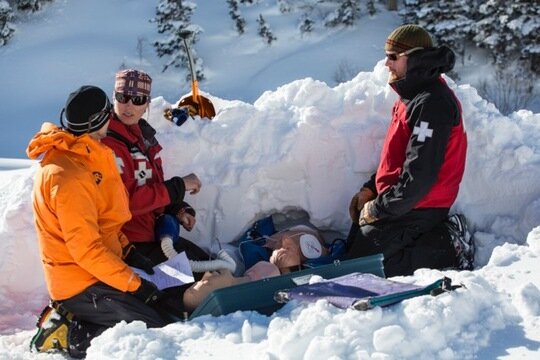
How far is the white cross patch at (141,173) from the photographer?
4.33 meters

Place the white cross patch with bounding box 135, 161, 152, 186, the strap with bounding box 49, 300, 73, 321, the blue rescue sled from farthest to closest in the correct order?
the white cross patch with bounding box 135, 161, 152, 186 → the strap with bounding box 49, 300, 73, 321 → the blue rescue sled

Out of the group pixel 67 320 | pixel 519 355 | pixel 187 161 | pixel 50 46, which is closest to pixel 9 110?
pixel 50 46

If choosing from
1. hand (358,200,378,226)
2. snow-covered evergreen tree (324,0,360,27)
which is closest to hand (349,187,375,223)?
hand (358,200,378,226)

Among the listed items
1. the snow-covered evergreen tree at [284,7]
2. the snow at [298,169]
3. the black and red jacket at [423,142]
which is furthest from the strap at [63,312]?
the snow-covered evergreen tree at [284,7]

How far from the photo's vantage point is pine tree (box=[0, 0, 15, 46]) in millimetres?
16453

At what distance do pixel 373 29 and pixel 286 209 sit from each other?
13213mm

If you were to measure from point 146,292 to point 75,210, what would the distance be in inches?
24.4

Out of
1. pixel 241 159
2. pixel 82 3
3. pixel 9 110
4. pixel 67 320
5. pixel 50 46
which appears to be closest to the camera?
pixel 67 320

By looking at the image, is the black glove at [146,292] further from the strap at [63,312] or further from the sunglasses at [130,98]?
the sunglasses at [130,98]

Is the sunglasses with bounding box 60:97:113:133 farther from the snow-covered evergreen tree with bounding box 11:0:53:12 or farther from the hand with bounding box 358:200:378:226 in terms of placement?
the snow-covered evergreen tree with bounding box 11:0:53:12

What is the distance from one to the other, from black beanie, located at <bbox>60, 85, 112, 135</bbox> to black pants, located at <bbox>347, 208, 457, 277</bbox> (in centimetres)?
187

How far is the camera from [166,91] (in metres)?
15.9

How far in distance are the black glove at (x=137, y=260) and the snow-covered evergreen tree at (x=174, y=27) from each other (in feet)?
41.0

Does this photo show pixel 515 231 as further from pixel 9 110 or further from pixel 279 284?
pixel 9 110
